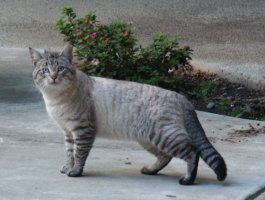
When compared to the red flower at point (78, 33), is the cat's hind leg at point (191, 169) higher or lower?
lower

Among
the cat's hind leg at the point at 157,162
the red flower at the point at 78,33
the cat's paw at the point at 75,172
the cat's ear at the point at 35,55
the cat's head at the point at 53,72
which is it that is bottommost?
the cat's paw at the point at 75,172

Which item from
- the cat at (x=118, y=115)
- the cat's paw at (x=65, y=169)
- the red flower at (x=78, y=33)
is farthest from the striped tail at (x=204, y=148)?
the red flower at (x=78, y=33)

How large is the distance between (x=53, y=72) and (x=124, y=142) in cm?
156

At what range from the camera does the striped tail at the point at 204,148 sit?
20.3ft

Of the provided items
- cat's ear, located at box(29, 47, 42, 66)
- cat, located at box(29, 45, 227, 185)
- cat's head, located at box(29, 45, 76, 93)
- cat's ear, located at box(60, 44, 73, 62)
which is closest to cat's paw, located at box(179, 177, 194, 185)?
→ cat, located at box(29, 45, 227, 185)

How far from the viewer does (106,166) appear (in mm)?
6805

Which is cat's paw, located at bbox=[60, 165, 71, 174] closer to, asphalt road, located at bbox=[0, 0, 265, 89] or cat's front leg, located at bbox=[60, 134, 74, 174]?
cat's front leg, located at bbox=[60, 134, 74, 174]

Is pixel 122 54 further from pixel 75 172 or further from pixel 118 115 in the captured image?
pixel 75 172

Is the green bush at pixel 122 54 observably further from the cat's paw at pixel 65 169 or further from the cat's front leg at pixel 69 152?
the cat's paw at pixel 65 169

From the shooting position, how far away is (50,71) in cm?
636

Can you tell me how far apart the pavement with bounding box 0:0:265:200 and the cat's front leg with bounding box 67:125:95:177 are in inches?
3.9

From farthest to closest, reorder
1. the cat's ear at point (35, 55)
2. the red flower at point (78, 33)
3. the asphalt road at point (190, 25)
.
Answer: the asphalt road at point (190, 25)
the red flower at point (78, 33)
the cat's ear at point (35, 55)

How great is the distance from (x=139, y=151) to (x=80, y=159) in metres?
1.03

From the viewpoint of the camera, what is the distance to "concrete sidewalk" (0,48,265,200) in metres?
6.02
